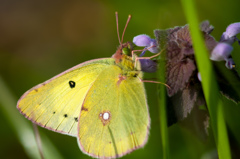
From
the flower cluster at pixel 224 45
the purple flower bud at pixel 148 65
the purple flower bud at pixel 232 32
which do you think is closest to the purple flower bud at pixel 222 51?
the flower cluster at pixel 224 45

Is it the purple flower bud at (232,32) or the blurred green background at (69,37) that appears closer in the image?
the purple flower bud at (232,32)

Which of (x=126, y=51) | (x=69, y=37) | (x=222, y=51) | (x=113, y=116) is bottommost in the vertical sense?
(x=113, y=116)

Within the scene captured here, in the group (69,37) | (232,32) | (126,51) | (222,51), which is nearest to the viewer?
(222,51)

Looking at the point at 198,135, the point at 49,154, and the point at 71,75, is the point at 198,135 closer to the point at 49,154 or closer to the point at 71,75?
the point at 71,75

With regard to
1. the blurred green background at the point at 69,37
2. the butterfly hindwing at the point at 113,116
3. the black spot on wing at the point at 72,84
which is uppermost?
the blurred green background at the point at 69,37

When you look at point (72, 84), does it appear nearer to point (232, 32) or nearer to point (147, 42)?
point (147, 42)

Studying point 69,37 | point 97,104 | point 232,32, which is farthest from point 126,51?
point 69,37

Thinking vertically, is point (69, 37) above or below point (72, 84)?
above

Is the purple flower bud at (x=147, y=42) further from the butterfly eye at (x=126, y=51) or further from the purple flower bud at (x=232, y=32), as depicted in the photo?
the purple flower bud at (x=232, y=32)
